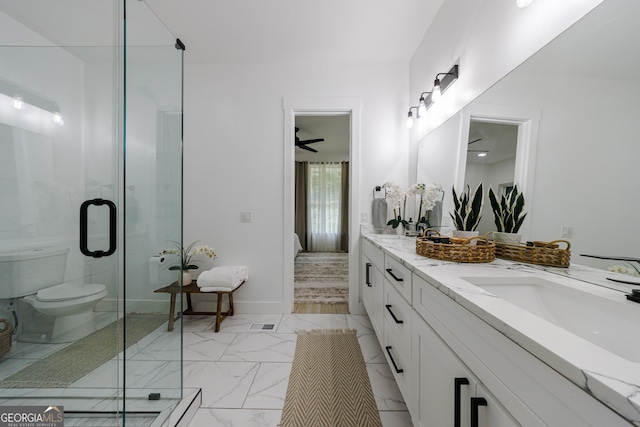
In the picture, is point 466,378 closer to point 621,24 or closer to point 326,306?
point 621,24

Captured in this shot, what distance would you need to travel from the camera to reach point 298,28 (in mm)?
2018

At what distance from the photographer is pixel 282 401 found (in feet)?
4.40

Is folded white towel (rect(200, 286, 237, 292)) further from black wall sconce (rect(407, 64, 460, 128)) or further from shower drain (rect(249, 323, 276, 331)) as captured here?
black wall sconce (rect(407, 64, 460, 128))

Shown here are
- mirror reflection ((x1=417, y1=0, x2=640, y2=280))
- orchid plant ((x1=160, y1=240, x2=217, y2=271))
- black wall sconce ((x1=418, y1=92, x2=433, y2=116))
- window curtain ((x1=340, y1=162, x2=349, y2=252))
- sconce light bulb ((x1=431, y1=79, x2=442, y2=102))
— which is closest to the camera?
mirror reflection ((x1=417, y1=0, x2=640, y2=280))

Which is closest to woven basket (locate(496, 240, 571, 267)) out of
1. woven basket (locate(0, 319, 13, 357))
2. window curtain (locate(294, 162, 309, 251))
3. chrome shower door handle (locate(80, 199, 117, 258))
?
chrome shower door handle (locate(80, 199, 117, 258))

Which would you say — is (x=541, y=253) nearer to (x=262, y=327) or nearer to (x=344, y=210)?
(x=262, y=327)

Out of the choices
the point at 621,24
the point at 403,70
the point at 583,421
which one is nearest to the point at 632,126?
the point at 621,24

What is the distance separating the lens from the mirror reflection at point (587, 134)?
2.38ft

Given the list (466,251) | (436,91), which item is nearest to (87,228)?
(466,251)

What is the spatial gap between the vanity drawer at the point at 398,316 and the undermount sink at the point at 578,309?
15.3 inches

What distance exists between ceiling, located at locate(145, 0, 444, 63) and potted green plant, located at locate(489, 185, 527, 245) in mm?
1645

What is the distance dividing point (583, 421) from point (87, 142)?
2.02 m

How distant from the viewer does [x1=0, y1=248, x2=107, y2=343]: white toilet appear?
3.98 feet

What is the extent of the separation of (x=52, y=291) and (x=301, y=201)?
468 centimetres
